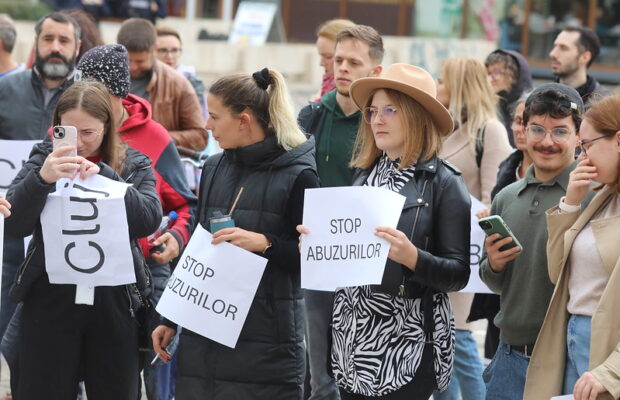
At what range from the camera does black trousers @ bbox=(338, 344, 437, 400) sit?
434 cm

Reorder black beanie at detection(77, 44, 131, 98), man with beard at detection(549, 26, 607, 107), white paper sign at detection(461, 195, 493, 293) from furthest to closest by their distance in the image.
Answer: man with beard at detection(549, 26, 607, 107) → white paper sign at detection(461, 195, 493, 293) → black beanie at detection(77, 44, 131, 98)

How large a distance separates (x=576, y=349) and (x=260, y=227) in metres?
1.36

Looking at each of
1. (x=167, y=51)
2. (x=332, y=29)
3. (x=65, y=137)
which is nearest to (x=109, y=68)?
(x=65, y=137)

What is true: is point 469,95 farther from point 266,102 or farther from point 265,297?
point 265,297

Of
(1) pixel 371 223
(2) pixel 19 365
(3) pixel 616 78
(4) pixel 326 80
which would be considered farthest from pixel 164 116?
(3) pixel 616 78

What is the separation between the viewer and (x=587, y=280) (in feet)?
13.5

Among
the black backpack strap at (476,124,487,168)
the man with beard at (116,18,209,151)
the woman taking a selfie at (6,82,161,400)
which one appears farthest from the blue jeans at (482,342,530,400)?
the man with beard at (116,18,209,151)

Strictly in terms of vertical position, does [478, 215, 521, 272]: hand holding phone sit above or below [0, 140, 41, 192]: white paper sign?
above

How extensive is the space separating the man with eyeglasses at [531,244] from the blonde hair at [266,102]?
96 centimetres

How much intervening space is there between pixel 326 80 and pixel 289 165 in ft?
8.50

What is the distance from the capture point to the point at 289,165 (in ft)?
15.4

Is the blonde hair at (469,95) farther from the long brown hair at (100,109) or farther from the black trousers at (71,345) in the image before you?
the black trousers at (71,345)

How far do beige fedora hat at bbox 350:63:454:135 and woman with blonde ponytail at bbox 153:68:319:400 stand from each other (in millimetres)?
384

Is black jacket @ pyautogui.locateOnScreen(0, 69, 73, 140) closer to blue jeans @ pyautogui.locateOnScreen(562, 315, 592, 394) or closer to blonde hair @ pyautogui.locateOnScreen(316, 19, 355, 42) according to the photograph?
blonde hair @ pyautogui.locateOnScreen(316, 19, 355, 42)
